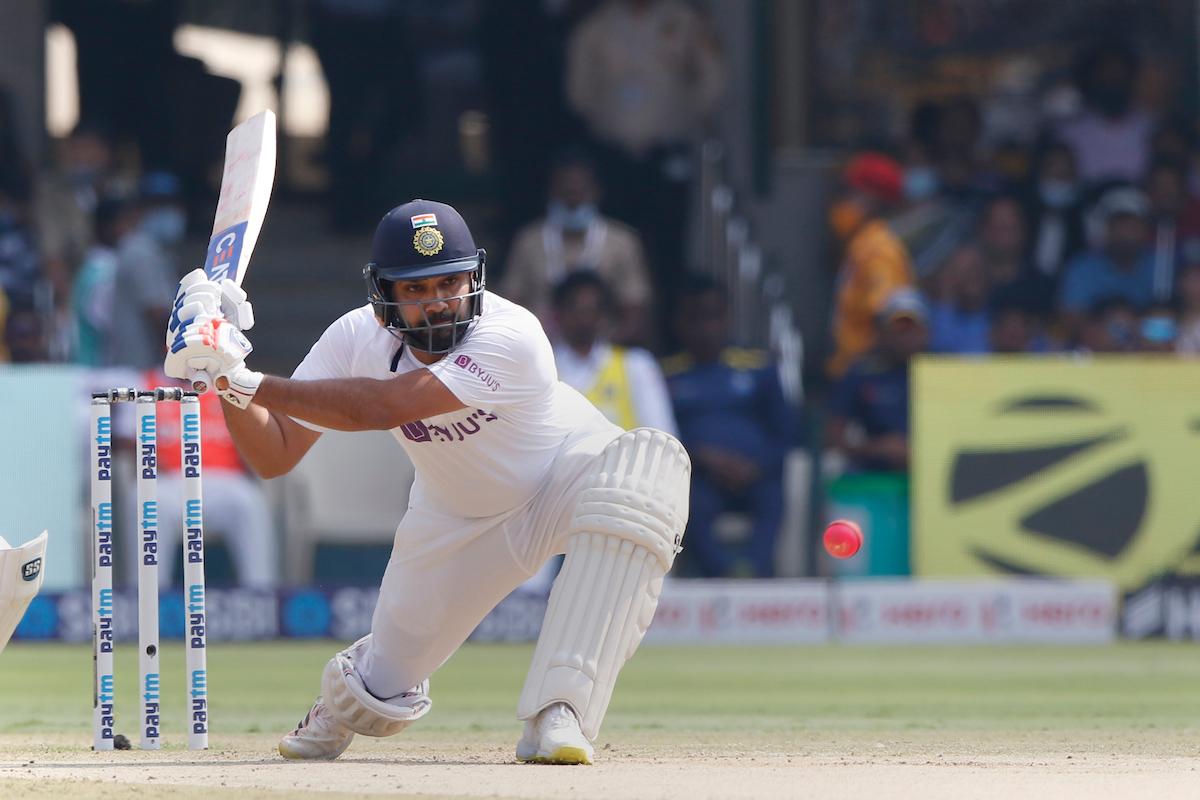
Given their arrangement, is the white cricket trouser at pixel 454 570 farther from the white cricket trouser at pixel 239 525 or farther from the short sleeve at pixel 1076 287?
the short sleeve at pixel 1076 287

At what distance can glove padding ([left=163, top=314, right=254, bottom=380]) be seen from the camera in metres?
4.35

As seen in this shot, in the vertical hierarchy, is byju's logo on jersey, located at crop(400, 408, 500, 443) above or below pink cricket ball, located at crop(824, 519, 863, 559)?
above

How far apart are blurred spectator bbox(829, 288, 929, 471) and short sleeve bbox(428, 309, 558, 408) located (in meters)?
4.73

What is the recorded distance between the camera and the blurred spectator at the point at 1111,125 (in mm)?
11406

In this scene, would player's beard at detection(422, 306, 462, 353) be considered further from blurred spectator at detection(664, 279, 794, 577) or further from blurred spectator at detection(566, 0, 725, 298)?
blurred spectator at detection(566, 0, 725, 298)

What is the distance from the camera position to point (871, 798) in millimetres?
3916

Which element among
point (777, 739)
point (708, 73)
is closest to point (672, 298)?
point (708, 73)

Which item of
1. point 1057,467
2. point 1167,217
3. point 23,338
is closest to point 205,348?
point 1057,467

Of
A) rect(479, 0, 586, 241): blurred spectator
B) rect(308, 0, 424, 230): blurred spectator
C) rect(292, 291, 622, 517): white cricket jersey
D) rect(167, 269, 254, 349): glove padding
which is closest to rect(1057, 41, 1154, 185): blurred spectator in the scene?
rect(479, 0, 586, 241): blurred spectator

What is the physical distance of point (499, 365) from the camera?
4668 millimetres

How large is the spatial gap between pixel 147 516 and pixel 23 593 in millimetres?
→ 338

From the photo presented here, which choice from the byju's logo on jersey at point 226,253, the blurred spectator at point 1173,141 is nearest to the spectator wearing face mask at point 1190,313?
the blurred spectator at point 1173,141

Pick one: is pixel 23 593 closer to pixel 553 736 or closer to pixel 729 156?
pixel 553 736

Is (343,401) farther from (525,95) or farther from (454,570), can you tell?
(525,95)
